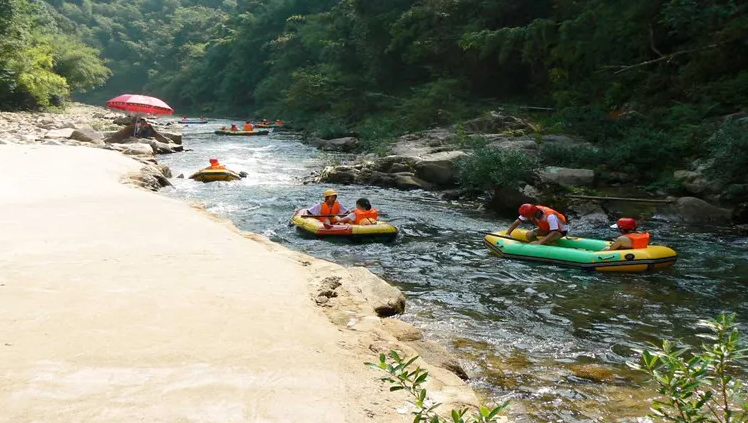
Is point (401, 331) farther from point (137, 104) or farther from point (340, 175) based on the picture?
point (137, 104)

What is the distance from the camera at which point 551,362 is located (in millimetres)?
4633

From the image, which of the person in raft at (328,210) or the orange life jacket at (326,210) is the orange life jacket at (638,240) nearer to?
the person in raft at (328,210)

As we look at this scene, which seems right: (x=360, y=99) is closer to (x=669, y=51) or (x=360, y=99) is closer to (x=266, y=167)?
(x=266, y=167)

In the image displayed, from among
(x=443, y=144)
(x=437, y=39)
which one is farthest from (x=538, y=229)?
(x=437, y=39)

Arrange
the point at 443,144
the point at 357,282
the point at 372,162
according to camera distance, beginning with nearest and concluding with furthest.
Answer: the point at 357,282 → the point at 372,162 → the point at 443,144

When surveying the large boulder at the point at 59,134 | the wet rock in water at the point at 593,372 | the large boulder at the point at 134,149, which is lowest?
the large boulder at the point at 59,134

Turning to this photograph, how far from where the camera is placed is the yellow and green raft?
7402mm

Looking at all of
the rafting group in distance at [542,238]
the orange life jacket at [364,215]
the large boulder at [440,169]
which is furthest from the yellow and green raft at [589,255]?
the large boulder at [440,169]

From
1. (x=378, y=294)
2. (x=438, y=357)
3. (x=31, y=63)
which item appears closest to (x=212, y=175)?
(x=378, y=294)

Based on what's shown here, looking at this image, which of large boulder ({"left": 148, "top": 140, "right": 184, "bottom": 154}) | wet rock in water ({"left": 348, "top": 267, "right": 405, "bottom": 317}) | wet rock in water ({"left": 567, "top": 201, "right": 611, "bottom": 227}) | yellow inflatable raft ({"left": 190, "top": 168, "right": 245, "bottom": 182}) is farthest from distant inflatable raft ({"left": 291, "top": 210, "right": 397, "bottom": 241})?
large boulder ({"left": 148, "top": 140, "right": 184, "bottom": 154})

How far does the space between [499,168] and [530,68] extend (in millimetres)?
12123

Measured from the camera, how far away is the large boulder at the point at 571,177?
1202cm

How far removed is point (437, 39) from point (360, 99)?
20.9 ft

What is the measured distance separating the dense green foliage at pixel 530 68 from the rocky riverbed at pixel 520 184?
3.15 feet
